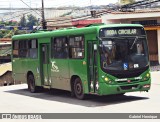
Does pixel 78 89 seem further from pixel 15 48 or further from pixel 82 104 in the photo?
pixel 15 48

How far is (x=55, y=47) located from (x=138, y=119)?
7611mm

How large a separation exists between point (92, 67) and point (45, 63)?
176 inches

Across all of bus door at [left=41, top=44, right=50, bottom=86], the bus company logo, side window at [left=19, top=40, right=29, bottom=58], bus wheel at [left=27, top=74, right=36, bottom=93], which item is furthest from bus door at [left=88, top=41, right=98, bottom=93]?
side window at [left=19, top=40, right=29, bottom=58]

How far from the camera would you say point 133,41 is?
A: 15.6m

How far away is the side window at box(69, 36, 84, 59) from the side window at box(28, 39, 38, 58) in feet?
12.1

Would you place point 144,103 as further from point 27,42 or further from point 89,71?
point 27,42

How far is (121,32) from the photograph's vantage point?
50.6ft

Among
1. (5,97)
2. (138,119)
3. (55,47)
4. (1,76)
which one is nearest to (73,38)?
(55,47)

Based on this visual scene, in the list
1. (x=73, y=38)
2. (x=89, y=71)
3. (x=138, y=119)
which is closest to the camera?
(x=138, y=119)

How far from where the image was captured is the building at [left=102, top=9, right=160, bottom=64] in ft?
125

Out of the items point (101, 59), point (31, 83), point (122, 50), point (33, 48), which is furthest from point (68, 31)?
point (31, 83)

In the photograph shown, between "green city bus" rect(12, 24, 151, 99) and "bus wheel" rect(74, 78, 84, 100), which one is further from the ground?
"green city bus" rect(12, 24, 151, 99)

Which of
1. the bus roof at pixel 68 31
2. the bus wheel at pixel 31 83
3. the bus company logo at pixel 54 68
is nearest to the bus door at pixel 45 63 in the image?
the bus roof at pixel 68 31

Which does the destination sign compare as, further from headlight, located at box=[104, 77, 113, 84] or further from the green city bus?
headlight, located at box=[104, 77, 113, 84]
